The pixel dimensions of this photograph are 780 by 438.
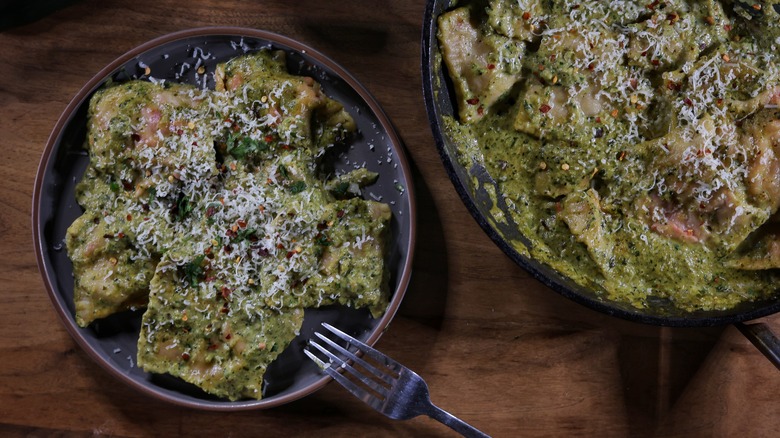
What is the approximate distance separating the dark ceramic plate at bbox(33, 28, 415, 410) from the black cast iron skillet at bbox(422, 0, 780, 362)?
26 centimetres

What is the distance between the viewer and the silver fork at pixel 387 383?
229 centimetres

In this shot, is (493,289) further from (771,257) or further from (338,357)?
(771,257)

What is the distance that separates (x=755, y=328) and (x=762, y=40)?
3.21 ft

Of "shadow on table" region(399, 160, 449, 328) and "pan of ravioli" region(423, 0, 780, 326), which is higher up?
"pan of ravioli" region(423, 0, 780, 326)

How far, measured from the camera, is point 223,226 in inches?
92.4

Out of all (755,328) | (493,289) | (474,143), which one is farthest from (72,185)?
(755,328)

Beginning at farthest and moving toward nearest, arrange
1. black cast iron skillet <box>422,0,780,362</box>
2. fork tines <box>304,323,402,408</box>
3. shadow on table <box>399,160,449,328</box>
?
shadow on table <box>399,160,449,328</box>, fork tines <box>304,323,402,408</box>, black cast iron skillet <box>422,0,780,362</box>

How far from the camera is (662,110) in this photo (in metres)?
2.21

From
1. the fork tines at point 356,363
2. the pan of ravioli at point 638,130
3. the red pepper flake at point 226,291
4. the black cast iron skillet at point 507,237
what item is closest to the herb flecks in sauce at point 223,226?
the red pepper flake at point 226,291

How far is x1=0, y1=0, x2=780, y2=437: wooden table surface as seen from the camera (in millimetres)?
2570

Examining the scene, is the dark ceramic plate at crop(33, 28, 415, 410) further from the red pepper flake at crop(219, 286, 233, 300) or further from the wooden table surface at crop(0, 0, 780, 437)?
the red pepper flake at crop(219, 286, 233, 300)

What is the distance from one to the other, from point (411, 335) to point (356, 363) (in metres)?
0.33

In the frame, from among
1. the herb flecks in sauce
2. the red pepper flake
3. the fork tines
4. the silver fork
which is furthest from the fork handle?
the red pepper flake

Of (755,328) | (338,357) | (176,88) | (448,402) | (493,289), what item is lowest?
(448,402)
